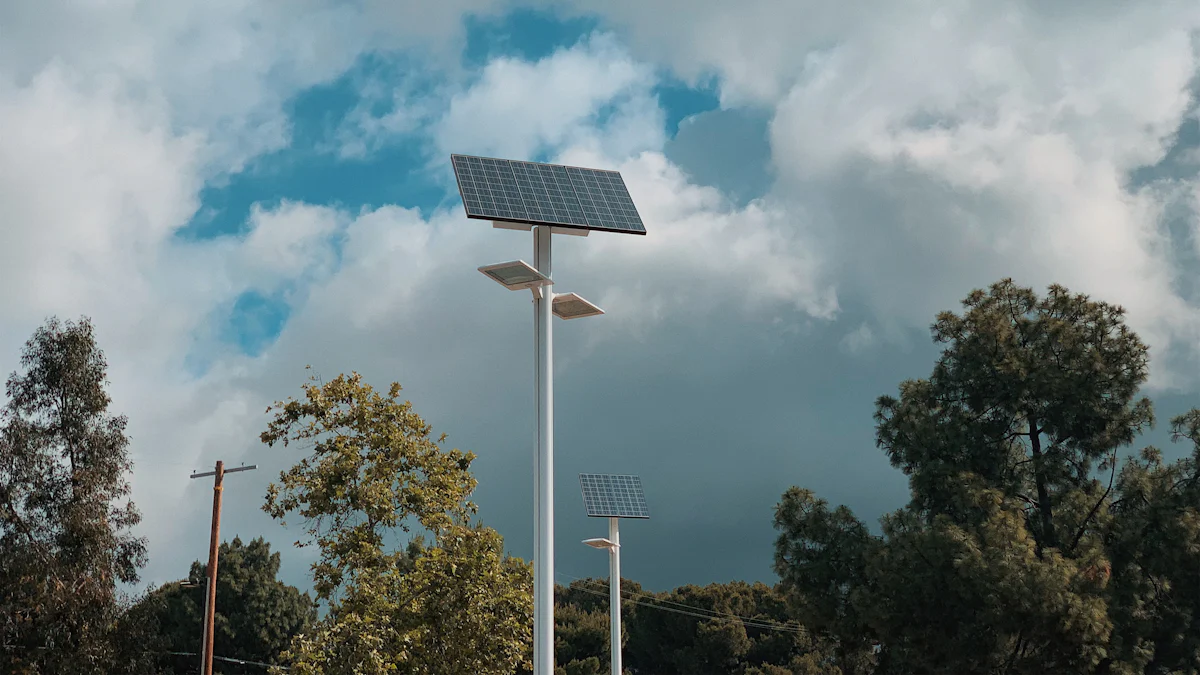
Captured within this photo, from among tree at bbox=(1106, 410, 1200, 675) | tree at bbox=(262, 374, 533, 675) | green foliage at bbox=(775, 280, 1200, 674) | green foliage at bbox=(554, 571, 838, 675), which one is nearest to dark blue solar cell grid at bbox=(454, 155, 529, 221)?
tree at bbox=(262, 374, 533, 675)

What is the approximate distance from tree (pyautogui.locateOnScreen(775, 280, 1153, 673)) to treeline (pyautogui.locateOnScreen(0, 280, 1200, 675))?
0.04 metres

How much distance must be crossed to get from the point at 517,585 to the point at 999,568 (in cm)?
841

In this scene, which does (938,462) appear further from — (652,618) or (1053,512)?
(652,618)

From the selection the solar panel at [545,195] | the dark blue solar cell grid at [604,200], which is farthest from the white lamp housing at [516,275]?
the dark blue solar cell grid at [604,200]

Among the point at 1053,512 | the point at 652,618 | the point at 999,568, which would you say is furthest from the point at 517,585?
the point at 652,618

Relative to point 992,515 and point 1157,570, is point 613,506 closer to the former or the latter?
point 992,515

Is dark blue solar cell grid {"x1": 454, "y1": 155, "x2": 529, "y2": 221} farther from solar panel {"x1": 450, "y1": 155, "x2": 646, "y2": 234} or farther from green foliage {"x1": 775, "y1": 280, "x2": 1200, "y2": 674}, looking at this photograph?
green foliage {"x1": 775, "y1": 280, "x2": 1200, "y2": 674}

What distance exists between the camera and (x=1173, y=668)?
20.0 meters

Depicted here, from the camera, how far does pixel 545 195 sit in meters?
10.4

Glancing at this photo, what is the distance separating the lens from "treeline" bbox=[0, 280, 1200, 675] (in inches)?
604

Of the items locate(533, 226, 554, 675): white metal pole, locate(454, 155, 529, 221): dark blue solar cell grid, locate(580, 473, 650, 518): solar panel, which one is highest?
locate(454, 155, 529, 221): dark blue solar cell grid

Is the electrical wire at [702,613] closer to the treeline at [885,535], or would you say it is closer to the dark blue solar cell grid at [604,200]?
the treeline at [885,535]

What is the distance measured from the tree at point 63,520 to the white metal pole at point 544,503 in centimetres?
1681

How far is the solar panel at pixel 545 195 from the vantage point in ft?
32.4
